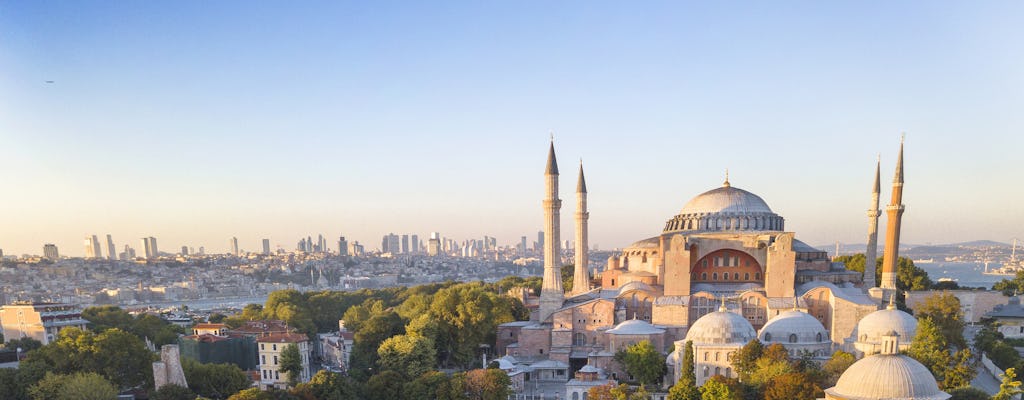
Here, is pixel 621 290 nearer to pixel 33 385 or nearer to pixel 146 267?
pixel 33 385

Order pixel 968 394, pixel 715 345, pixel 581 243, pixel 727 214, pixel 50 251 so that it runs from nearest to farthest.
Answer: pixel 968 394, pixel 715 345, pixel 727 214, pixel 581 243, pixel 50 251

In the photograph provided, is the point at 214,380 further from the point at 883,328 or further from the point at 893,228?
the point at 893,228

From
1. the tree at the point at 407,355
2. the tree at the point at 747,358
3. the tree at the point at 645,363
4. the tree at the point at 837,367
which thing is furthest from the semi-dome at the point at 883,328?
the tree at the point at 407,355

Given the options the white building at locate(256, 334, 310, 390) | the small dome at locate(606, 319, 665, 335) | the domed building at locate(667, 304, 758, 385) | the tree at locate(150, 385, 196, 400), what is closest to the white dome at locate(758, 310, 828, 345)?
the domed building at locate(667, 304, 758, 385)

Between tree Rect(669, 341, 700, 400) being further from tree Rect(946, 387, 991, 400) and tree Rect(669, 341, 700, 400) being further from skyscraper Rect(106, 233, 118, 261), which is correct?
skyscraper Rect(106, 233, 118, 261)

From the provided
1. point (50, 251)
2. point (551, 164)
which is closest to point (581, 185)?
point (551, 164)

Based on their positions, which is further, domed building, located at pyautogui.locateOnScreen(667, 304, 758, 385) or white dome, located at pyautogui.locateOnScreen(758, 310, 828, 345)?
white dome, located at pyautogui.locateOnScreen(758, 310, 828, 345)
